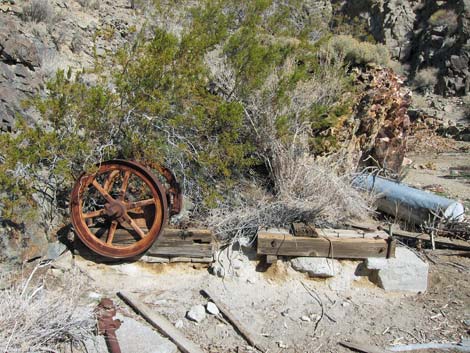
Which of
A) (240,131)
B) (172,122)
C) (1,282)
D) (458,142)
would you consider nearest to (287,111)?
(240,131)

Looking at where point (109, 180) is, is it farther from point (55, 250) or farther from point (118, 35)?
point (118, 35)

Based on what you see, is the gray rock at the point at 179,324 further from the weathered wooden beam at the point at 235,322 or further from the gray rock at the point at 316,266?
the gray rock at the point at 316,266

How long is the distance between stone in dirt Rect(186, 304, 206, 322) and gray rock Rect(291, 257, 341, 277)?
3.43 ft

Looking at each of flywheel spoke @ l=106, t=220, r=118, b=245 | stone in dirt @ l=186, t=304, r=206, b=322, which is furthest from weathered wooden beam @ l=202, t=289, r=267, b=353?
flywheel spoke @ l=106, t=220, r=118, b=245

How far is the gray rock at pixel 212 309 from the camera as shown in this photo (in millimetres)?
4357

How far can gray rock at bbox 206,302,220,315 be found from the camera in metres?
4.36

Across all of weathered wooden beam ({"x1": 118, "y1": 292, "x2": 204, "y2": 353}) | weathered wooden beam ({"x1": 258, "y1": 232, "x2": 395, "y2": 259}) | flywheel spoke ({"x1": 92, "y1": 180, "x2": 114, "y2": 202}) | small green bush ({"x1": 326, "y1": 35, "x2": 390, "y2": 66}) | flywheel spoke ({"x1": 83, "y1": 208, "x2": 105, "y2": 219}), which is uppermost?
small green bush ({"x1": 326, "y1": 35, "x2": 390, "y2": 66})

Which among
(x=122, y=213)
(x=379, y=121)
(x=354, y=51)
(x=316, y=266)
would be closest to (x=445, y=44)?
(x=354, y=51)

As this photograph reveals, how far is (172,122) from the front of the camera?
4.91 m

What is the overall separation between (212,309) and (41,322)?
1484mm

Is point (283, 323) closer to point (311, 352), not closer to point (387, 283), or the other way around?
point (311, 352)

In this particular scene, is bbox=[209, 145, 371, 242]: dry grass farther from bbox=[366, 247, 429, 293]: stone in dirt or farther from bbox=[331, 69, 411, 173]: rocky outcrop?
bbox=[331, 69, 411, 173]: rocky outcrop

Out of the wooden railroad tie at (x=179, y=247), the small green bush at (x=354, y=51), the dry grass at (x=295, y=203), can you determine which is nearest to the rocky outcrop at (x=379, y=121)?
the small green bush at (x=354, y=51)

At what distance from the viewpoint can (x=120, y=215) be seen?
4586 millimetres
